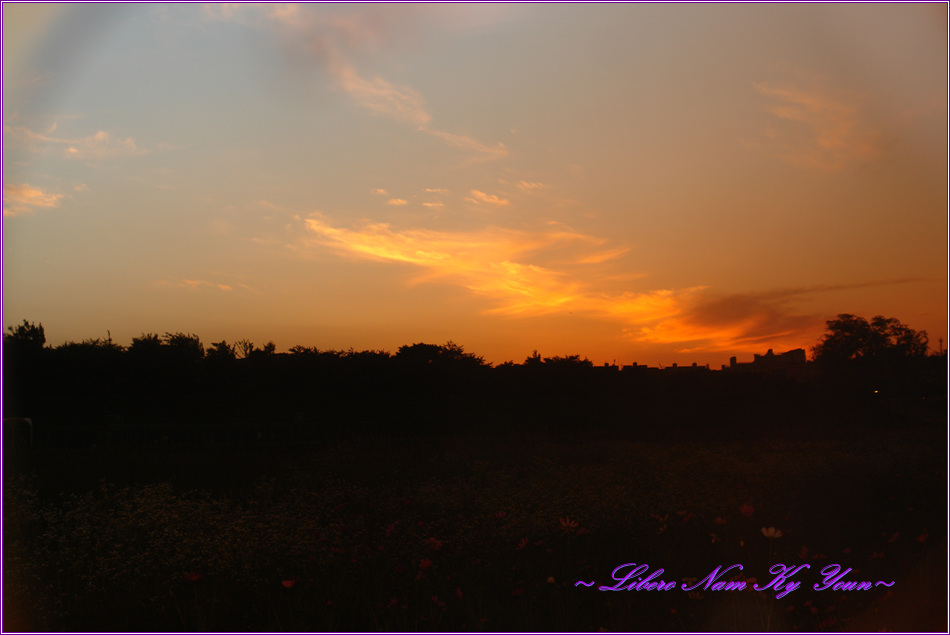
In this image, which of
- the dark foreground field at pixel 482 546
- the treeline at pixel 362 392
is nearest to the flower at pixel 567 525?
the dark foreground field at pixel 482 546

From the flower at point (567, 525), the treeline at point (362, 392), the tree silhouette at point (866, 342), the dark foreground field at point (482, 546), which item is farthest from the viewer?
the tree silhouette at point (866, 342)

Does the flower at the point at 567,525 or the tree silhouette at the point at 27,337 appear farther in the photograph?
the tree silhouette at the point at 27,337

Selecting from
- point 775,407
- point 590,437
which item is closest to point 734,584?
point 590,437

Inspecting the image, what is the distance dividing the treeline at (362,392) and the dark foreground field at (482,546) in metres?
7.96

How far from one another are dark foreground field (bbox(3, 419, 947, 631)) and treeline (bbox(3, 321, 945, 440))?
796 centimetres

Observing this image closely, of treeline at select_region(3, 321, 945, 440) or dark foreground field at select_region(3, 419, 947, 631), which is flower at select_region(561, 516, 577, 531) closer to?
dark foreground field at select_region(3, 419, 947, 631)

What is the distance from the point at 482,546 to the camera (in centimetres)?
630

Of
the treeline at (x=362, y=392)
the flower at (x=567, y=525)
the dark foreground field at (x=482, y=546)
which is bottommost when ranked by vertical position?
the dark foreground field at (x=482, y=546)

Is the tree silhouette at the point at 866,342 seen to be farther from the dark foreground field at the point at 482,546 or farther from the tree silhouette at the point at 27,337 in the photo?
the tree silhouette at the point at 27,337

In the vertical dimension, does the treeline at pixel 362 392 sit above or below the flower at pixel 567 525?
above

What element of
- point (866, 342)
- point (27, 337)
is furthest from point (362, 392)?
point (866, 342)

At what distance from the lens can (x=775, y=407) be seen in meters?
21.2

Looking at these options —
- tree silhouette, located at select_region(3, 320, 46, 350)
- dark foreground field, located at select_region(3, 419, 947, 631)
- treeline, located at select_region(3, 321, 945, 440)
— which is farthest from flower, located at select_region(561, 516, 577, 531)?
tree silhouette, located at select_region(3, 320, 46, 350)

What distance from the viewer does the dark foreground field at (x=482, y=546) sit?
5.01 m
